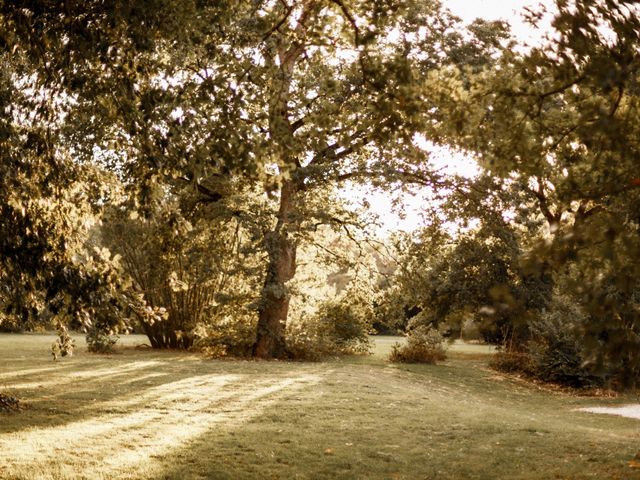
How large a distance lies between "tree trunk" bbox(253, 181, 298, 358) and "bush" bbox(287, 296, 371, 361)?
0.52m

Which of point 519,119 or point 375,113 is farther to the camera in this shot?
point 375,113

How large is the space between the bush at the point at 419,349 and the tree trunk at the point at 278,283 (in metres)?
4.10

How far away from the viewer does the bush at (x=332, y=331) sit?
72.9 ft

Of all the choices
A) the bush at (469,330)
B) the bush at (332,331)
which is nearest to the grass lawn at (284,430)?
the bush at (469,330)

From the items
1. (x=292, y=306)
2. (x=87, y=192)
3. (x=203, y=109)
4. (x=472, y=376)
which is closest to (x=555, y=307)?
(x=472, y=376)

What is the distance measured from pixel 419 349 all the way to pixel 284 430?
14.5 m

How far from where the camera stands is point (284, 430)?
9633 millimetres

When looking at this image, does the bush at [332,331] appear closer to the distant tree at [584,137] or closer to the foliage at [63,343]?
the foliage at [63,343]

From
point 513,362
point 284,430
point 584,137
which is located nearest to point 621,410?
point 513,362

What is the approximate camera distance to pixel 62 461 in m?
7.31

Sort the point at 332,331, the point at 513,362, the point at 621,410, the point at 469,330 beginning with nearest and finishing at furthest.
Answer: the point at 469,330 < the point at 621,410 < the point at 513,362 < the point at 332,331

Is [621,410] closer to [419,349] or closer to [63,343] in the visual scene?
[419,349]

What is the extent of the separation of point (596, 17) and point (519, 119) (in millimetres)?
1056

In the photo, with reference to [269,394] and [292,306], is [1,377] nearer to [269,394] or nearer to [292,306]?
[269,394]
